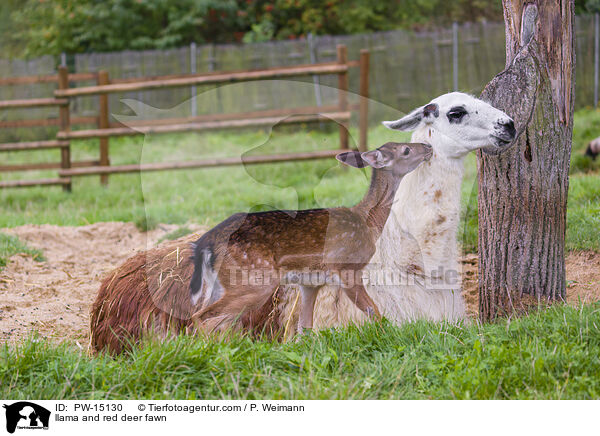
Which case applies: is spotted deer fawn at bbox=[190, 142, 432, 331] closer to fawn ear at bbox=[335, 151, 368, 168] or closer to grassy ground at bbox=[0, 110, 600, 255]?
fawn ear at bbox=[335, 151, 368, 168]

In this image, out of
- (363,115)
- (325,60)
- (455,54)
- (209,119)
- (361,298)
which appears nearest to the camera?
(361,298)

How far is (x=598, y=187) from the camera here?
537 cm

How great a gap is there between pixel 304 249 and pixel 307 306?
0.35m

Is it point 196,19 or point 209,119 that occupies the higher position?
point 196,19

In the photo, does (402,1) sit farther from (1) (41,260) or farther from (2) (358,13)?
(1) (41,260)

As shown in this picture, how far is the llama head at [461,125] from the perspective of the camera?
3357 millimetres

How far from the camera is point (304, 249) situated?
3.38m

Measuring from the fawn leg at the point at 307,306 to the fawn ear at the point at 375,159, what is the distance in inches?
29.3
